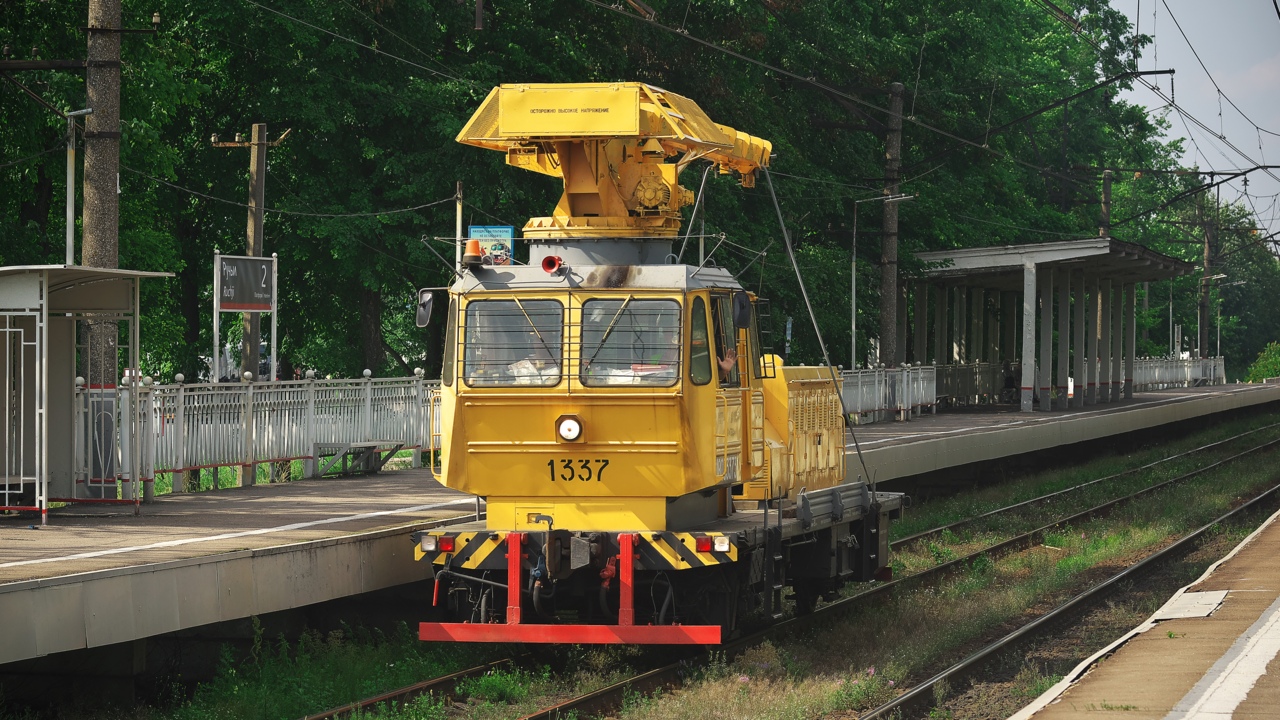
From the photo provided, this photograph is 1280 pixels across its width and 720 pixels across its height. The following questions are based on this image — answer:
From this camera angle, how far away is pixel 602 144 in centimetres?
1299

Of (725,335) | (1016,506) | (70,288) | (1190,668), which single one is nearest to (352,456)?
(70,288)

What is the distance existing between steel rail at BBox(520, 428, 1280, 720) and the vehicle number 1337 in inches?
62.5

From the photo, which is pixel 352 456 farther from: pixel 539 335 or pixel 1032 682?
pixel 1032 682

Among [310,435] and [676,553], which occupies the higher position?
[310,435]

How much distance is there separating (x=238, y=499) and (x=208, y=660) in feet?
14.8

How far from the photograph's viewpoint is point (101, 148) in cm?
1670

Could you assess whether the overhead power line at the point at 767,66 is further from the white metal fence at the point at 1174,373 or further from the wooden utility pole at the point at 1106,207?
the white metal fence at the point at 1174,373

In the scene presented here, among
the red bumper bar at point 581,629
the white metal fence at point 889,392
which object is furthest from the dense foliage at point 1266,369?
the red bumper bar at point 581,629

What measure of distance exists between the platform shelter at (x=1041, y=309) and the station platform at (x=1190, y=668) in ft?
86.0

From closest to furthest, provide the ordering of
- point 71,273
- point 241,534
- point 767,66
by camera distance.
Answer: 1. point 241,534
2. point 71,273
3. point 767,66

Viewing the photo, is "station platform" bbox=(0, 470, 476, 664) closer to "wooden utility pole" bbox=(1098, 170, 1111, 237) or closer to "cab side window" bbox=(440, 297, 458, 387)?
"cab side window" bbox=(440, 297, 458, 387)

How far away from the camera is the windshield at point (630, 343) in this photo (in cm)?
1170

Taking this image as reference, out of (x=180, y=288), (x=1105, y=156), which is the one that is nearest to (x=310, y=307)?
(x=180, y=288)

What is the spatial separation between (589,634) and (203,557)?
285 cm
